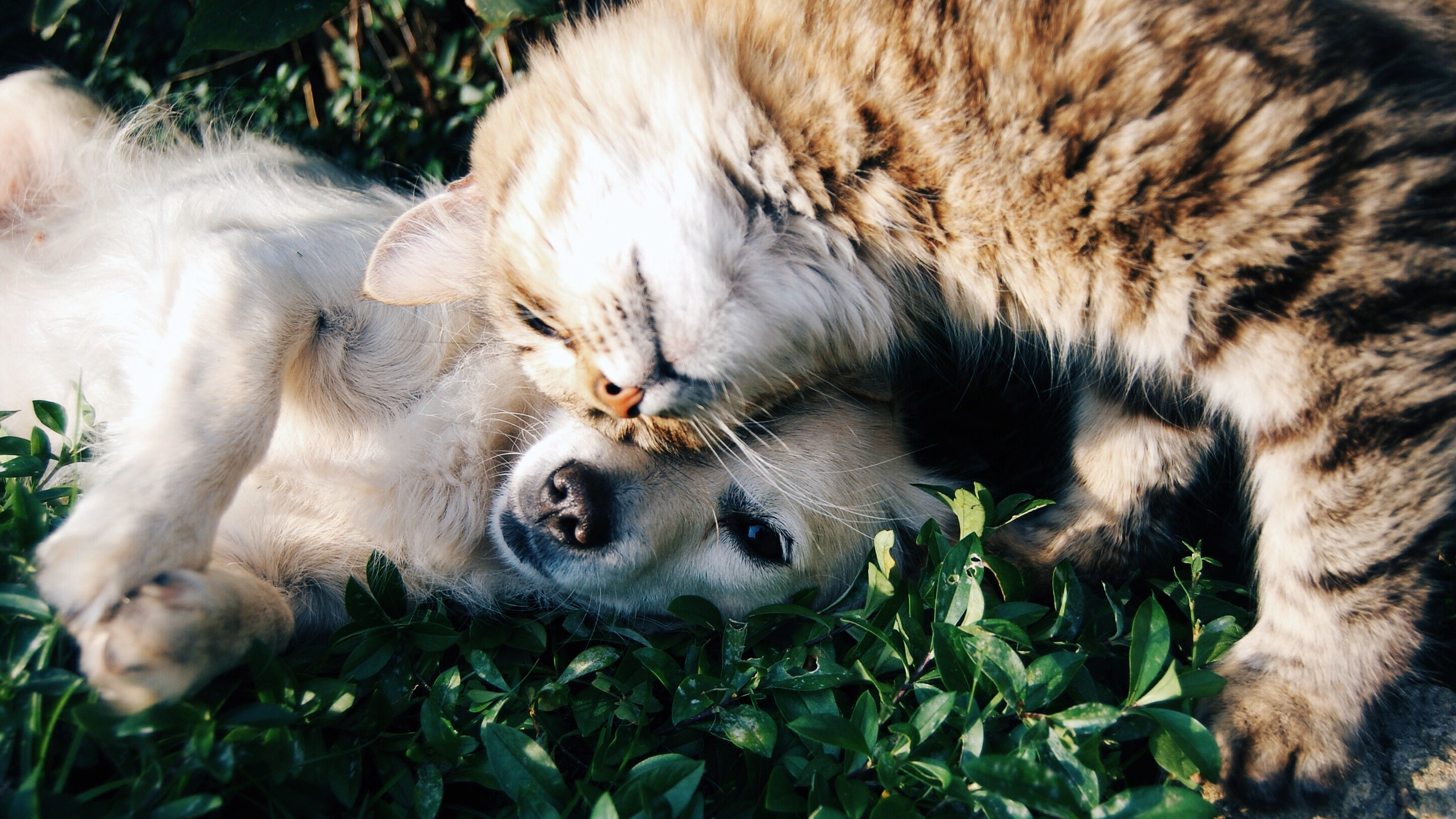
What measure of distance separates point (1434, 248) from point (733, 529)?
1.66 meters

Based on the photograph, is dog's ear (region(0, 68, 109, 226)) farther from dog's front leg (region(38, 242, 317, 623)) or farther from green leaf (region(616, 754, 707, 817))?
green leaf (region(616, 754, 707, 817))

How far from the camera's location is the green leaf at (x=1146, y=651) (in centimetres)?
183

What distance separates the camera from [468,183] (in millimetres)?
2582

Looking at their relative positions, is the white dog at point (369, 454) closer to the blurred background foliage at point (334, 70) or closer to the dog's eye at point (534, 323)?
the dog's eye at point (534, 323)

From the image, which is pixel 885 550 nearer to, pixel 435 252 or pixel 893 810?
pixel 893 810

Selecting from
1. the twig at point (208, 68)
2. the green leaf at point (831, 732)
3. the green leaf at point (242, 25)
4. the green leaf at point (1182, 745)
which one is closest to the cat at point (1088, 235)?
the green leaf at point (1182, 745)

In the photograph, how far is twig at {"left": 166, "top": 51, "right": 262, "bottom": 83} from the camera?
13.2 ft

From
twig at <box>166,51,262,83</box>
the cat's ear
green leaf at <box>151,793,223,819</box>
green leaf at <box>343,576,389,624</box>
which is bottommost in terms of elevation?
green leaf at <box>343,576,389,624</box>

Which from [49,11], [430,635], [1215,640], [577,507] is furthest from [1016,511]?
[49,11]

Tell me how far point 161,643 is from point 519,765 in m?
0.71

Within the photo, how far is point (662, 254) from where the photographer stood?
202 centimetres

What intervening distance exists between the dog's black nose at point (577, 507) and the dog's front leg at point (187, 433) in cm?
68

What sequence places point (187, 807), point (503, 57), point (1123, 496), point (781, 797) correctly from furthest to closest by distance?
point (503, 57) → point (1123, 496) → point (781, 797) → point (187, 807)

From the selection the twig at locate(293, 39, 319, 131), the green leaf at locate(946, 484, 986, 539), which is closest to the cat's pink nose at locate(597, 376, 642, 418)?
the green leaf at locate(946, 484, 986, 539)
